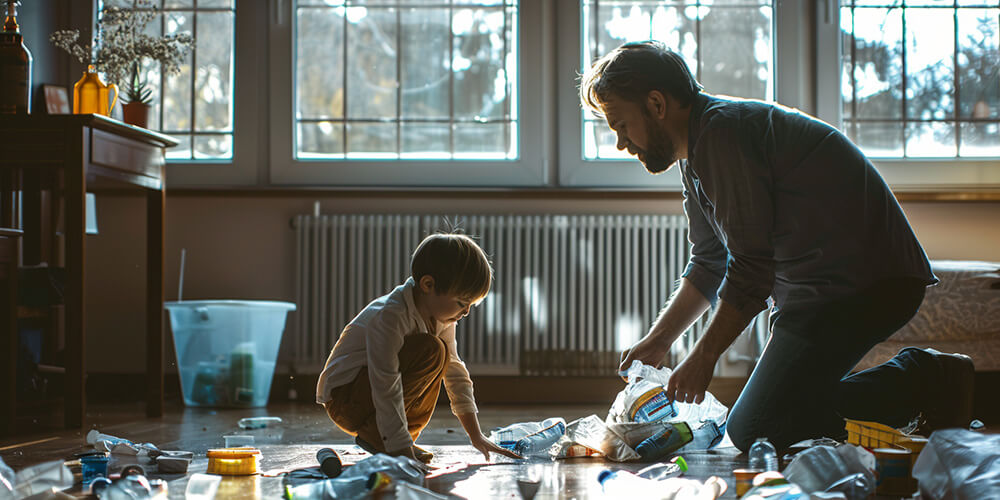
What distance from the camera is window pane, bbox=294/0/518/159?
3.36m

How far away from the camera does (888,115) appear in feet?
11.1

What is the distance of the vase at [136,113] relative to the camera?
271 centimetres

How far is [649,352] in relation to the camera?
1.81m

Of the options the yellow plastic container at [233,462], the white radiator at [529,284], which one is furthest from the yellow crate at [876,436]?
the white radiator at [529,284]

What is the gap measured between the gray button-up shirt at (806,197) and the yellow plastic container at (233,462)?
0.91 m

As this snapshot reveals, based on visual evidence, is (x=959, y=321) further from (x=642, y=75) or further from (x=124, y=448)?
(x=124, y=448)

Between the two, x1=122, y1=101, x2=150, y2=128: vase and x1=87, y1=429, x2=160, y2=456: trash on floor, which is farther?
x1=122, y1=101, x2=150, y2=128: vase

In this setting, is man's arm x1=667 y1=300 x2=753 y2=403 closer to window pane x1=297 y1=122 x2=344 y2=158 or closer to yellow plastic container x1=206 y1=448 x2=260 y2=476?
yellow plastic container x1=206 y1=448 x2=260 y2=476

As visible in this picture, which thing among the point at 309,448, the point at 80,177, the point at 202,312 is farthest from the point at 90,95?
the point at 309,448

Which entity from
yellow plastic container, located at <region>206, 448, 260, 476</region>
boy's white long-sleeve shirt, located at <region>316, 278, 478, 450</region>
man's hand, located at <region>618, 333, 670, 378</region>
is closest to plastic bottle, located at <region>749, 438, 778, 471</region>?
man's hand, located at <region>618, 333, 670, 378</region>

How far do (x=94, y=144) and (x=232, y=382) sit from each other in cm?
89

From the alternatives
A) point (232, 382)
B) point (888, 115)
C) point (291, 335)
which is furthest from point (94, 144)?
point (888, 115)

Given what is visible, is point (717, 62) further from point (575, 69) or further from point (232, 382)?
point (232, 382)

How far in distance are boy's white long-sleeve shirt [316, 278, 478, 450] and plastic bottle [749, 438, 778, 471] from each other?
530 millimetres
